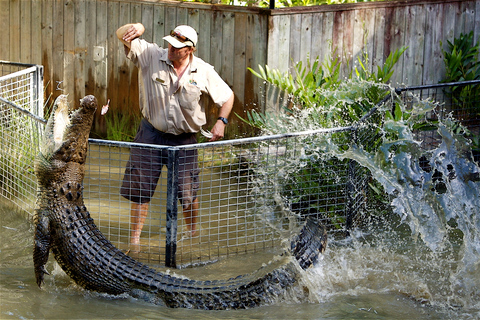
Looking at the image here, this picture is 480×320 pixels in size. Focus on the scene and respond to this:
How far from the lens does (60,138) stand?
4230mm

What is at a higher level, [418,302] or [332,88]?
[332,88]

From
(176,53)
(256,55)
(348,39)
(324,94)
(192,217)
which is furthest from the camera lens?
(256,55)

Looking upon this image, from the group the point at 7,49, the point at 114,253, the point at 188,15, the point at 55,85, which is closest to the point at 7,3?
the point at 7,49

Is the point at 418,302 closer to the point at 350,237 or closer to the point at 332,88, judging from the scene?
the point at 350,237

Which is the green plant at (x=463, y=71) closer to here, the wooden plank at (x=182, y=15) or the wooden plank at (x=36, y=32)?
the wooden plank at (x=182, y=15)

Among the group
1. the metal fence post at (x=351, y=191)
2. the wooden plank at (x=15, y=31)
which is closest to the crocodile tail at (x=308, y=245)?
the metal fence post at (x=351, y=191)

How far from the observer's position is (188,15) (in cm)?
830

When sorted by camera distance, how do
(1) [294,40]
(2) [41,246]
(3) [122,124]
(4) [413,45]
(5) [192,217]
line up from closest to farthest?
(2) [41,246] < (5) [192,217] < (4) [413,45] < (1) [294,40] < (3) [122,124]

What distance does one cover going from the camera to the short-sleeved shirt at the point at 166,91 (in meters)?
5.10

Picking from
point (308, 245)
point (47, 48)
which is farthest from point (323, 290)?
point (47, 48)

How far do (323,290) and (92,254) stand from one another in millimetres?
1716

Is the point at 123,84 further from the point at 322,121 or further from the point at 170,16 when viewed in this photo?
the point at 322,121

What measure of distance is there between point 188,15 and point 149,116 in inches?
140

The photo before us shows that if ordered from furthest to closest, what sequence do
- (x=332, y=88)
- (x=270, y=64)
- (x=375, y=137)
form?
(x=270, y=64) < (x=332, y=88) < (x=375, y=137)
